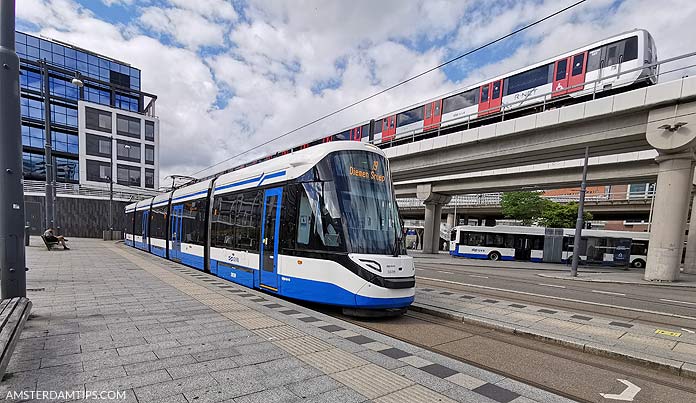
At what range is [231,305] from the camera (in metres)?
6.21

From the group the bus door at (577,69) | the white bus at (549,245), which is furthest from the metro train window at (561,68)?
the white bus at (549,245)

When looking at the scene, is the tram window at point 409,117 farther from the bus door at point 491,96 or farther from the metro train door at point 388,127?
the bus door at point 491,96

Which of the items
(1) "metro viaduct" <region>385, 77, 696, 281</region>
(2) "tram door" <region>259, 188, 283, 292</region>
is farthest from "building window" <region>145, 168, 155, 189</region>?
(2) "tram door" <region>259, 188, 283, 292</region>

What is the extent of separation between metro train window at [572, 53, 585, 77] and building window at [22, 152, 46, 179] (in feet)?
197

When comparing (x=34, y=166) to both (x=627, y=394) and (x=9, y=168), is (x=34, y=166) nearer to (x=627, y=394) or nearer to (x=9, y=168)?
(x=9, y=168)

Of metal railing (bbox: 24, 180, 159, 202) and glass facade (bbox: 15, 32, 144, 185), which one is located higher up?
glass facade (bbox: 15, 32, 144, 185)

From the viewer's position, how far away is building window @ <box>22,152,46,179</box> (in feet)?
145

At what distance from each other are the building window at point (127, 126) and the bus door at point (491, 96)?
5129 centimetres

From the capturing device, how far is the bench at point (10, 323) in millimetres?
3046

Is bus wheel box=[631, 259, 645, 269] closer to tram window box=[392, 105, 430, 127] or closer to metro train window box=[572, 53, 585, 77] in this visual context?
metro train window box=[572, 53, 585, 77]

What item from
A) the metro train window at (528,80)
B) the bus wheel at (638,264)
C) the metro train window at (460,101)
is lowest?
the bus wheel at (638,264)

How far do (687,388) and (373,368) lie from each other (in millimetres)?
4145

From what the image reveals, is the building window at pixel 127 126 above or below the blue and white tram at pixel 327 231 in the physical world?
above

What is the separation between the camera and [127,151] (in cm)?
4875
